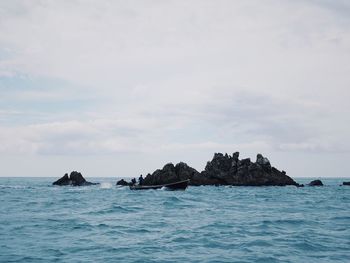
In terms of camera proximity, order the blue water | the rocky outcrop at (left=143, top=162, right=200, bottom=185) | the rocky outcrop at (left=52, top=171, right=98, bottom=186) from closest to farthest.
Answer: the blue water → the rocky outcrop at (left=143, top=162, right=200, bottom=185) → the rocky outcrop at (left=52, top=171, right=98, bottom=186)

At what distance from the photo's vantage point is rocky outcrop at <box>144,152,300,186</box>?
104m

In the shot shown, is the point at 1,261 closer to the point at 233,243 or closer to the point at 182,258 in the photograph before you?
the point at 182,258

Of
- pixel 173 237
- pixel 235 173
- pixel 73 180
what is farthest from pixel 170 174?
pixel 173 237

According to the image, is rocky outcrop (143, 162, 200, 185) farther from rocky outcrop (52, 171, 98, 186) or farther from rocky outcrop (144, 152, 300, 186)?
rocky outcrop (52, 171, 98, 186)

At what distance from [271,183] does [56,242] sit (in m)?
91.8

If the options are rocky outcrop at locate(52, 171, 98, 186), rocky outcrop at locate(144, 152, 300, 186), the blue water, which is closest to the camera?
the blue water

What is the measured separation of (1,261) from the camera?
54.6 feet

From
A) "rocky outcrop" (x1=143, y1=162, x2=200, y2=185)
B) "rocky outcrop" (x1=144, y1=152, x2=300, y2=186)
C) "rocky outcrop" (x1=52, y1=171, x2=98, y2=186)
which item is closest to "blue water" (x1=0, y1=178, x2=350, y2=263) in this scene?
"rocky outcrop" (x1=143, y1=162, x2=200, y2=185)

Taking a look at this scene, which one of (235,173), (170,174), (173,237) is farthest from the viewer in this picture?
(235,173)

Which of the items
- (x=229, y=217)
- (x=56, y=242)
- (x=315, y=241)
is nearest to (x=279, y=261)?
(x=315, y=241)

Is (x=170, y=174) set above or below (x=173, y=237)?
above

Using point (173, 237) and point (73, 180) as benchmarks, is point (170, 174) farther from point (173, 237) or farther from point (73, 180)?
point (173, 237)

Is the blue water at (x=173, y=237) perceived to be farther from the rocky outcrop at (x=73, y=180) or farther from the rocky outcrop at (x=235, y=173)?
the rocky outcrop at (x=73, y=180)

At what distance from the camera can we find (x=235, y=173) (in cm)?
10838
